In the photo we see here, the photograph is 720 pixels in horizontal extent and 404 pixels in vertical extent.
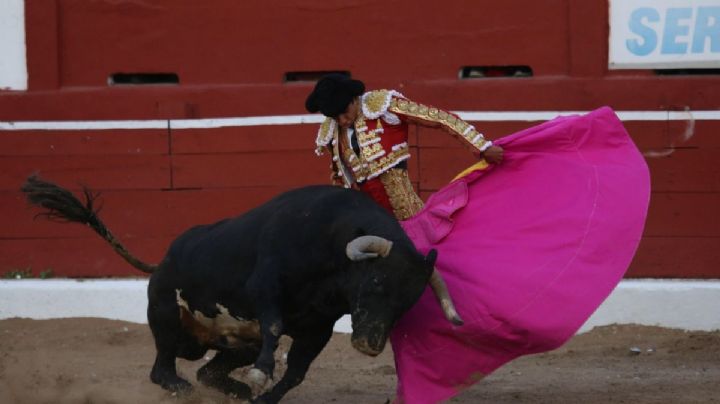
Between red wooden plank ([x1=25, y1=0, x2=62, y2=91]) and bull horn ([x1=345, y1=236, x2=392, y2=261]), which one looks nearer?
bull horn ([x1=345, y1=236, x2=392, y2=261])

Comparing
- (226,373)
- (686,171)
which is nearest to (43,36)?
(226,373)

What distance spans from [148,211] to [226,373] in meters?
2.09

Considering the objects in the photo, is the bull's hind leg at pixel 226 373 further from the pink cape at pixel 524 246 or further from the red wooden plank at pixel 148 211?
the red wooden plank at pixel 148 211

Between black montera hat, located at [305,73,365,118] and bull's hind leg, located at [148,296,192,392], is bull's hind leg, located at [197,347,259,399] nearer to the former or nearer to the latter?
bull's hind leg, located at [148,296,192,392]

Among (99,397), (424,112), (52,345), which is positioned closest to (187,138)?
(52,345)

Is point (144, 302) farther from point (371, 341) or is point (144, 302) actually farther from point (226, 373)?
point (371, 341)

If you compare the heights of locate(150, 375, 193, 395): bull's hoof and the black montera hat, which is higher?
the black montera hat

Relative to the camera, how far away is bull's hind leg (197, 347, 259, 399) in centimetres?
547

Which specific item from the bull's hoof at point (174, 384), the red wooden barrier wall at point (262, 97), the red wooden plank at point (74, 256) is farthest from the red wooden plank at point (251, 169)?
the bull's hoof at point (174, 384)

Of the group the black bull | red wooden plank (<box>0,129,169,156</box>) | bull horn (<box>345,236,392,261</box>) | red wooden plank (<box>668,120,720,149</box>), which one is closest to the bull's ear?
the black bull

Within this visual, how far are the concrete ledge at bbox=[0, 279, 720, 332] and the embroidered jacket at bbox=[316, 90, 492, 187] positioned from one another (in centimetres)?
215

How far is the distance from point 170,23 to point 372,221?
2949mm

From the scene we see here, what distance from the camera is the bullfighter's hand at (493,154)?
4961 millimetres

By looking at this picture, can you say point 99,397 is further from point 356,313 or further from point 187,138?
point 187,138
